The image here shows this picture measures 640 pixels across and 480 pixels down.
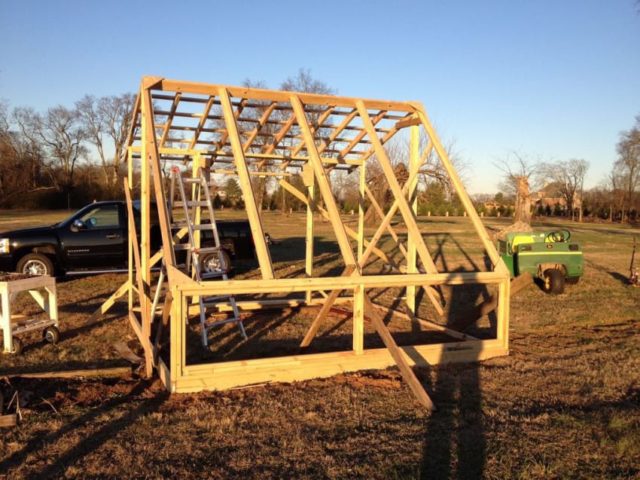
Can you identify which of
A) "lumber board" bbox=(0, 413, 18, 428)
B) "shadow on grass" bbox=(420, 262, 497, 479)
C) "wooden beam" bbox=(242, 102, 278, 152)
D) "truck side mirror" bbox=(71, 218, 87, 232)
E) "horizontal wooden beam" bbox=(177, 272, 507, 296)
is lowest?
"shadow on grass" bbox=(420, 262, 497, 479)

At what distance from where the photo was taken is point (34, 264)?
11219mm

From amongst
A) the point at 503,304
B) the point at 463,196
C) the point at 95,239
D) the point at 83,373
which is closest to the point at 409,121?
the point at 463,196

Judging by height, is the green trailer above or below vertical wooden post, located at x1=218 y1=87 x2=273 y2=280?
below

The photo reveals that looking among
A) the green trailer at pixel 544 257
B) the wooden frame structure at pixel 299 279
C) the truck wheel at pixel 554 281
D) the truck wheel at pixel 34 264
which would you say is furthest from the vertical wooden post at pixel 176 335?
the truck wheel at pixel 554 281

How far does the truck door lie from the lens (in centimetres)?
1152

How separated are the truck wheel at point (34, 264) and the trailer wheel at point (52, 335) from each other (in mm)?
5143

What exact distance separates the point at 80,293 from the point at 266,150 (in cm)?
468

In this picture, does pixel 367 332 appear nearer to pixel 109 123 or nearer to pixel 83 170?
pixel 83 170

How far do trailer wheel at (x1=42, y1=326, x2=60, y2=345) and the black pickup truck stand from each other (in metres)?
5.10

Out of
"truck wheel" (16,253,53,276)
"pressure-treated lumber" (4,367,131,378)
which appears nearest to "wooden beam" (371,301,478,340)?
"pressure-treated lumber" (4,367,131,378)

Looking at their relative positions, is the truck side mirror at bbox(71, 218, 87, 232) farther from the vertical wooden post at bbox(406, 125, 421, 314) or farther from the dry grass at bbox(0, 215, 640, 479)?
the vertical wooden post at bbox(406, 125, 421, 314)

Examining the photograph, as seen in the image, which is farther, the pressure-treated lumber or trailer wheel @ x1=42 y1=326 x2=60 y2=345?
trailer wheel @ x1=42 y1=326 x2=60 y2=345

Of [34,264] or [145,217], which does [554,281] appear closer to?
[145,217]

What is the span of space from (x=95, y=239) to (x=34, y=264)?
1306mm
